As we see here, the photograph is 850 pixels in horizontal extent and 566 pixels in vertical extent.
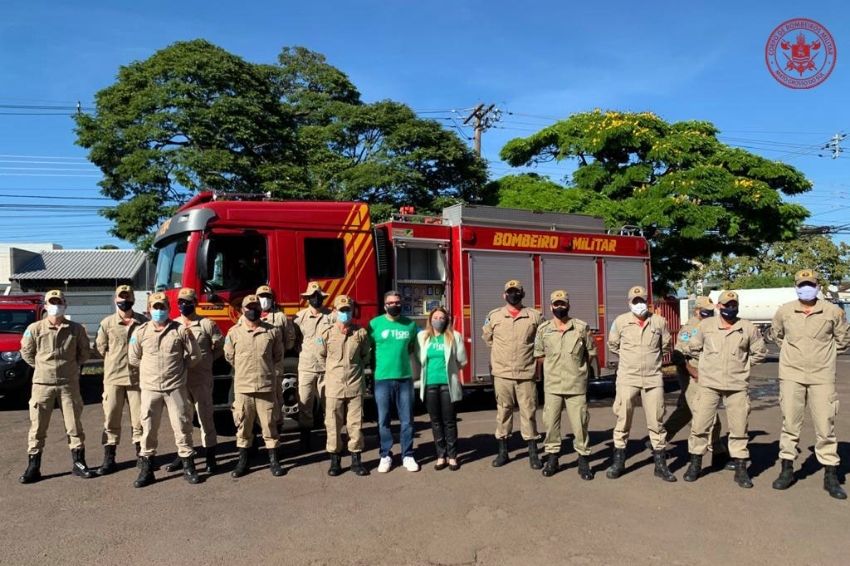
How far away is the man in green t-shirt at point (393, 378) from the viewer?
653 cm

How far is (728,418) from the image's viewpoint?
6.06 metres

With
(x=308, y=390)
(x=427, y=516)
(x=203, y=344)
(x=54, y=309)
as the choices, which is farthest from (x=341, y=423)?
(x=54, y=309)

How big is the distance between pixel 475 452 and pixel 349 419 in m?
1.62

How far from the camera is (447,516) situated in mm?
5137

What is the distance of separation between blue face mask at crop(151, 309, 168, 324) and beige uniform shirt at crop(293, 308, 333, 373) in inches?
57.8

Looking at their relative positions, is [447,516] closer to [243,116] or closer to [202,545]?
[202,545]

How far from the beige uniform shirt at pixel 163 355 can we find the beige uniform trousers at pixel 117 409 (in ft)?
1.84

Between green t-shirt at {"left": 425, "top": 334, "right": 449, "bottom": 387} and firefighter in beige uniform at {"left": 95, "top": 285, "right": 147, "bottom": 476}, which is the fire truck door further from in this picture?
firefighter in beige uniform at {"left": 95, "top": 285, "right": 147, "bottom": 476}

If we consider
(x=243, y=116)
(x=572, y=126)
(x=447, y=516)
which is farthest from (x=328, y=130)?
(x=447, y=516)

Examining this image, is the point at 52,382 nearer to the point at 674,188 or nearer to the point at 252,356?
the point at 252,356

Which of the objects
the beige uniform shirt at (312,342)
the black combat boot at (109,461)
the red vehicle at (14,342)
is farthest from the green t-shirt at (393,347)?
the red vehicle at (14,342)

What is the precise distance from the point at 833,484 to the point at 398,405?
12.5 ft

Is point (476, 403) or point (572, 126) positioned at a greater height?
point (572, 126)

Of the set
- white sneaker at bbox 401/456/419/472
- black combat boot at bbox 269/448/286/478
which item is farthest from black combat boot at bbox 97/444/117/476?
white sneaker at bbox 401/456/419/472
